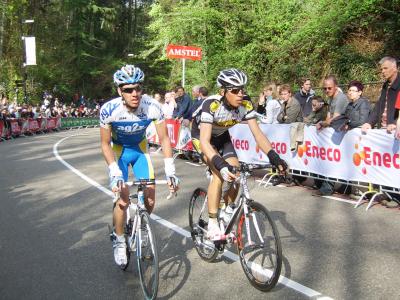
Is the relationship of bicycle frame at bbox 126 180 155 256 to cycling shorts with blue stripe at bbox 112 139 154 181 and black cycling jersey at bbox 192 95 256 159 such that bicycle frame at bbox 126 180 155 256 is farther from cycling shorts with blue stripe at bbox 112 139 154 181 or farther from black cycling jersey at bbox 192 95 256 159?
black cycling jersey at bbox 192 95 256 159

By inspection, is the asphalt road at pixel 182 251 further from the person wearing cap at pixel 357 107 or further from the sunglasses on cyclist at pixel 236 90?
the sunglasses on cyclist at pixel 236 90

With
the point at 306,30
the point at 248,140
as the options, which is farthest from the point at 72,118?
the point at 248,140

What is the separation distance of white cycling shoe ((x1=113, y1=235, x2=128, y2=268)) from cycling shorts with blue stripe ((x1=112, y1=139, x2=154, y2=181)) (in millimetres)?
635

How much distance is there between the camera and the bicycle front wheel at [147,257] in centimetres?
420

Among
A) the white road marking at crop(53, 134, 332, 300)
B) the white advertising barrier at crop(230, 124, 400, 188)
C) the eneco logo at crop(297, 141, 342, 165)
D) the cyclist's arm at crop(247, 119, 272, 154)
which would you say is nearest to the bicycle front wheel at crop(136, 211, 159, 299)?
the white road marking at crop(53, 134, 332, 300)

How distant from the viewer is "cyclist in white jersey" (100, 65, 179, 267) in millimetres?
4750

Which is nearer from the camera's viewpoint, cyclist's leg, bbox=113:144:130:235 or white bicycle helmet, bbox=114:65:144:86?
white bicycle helmet, bbox=114:65:144:86

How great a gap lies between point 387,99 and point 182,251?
450 centimetres

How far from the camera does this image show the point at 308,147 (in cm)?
982

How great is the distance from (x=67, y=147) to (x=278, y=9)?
13439 millimetres

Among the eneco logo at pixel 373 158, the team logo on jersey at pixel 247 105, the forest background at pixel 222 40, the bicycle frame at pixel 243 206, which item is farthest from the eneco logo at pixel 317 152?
the forest background at pixel 222 40

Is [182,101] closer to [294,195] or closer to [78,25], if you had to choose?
[294,195]

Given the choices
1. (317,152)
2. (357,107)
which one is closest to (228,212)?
(357,107)

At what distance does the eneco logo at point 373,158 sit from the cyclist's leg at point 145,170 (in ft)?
14.6
